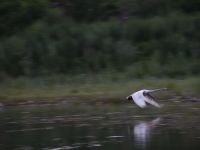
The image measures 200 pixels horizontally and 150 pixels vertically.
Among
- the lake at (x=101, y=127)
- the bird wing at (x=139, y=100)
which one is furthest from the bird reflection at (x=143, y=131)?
the bird wing at (x=139, y=100)

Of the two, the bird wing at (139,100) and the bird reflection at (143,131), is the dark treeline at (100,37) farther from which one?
the bird reflection at (143,131)

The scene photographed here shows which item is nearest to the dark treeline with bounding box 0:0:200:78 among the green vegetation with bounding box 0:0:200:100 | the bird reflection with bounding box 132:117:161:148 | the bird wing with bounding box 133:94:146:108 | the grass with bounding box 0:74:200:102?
the green vegetation with bounding box 0:0:200:100

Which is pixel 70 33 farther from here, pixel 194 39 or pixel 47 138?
pixel 47 138

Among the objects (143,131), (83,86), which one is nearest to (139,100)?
(143,131)

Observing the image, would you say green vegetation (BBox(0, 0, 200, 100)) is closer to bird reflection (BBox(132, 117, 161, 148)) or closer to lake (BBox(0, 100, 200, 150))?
lake (BBox(0, 100, 200, 150))

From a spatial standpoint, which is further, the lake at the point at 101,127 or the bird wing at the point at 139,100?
the bird wing at the point at 139,100

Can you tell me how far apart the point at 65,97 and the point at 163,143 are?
1081 cm

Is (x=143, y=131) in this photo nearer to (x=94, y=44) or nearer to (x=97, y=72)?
(x=97, y=72)

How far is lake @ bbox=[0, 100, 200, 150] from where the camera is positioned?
52.3ft

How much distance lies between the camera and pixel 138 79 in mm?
29141

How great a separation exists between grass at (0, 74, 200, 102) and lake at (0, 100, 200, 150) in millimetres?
1471

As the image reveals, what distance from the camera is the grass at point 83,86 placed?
85.1 feet

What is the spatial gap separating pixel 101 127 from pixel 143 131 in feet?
4.60

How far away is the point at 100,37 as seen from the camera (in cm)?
3372
